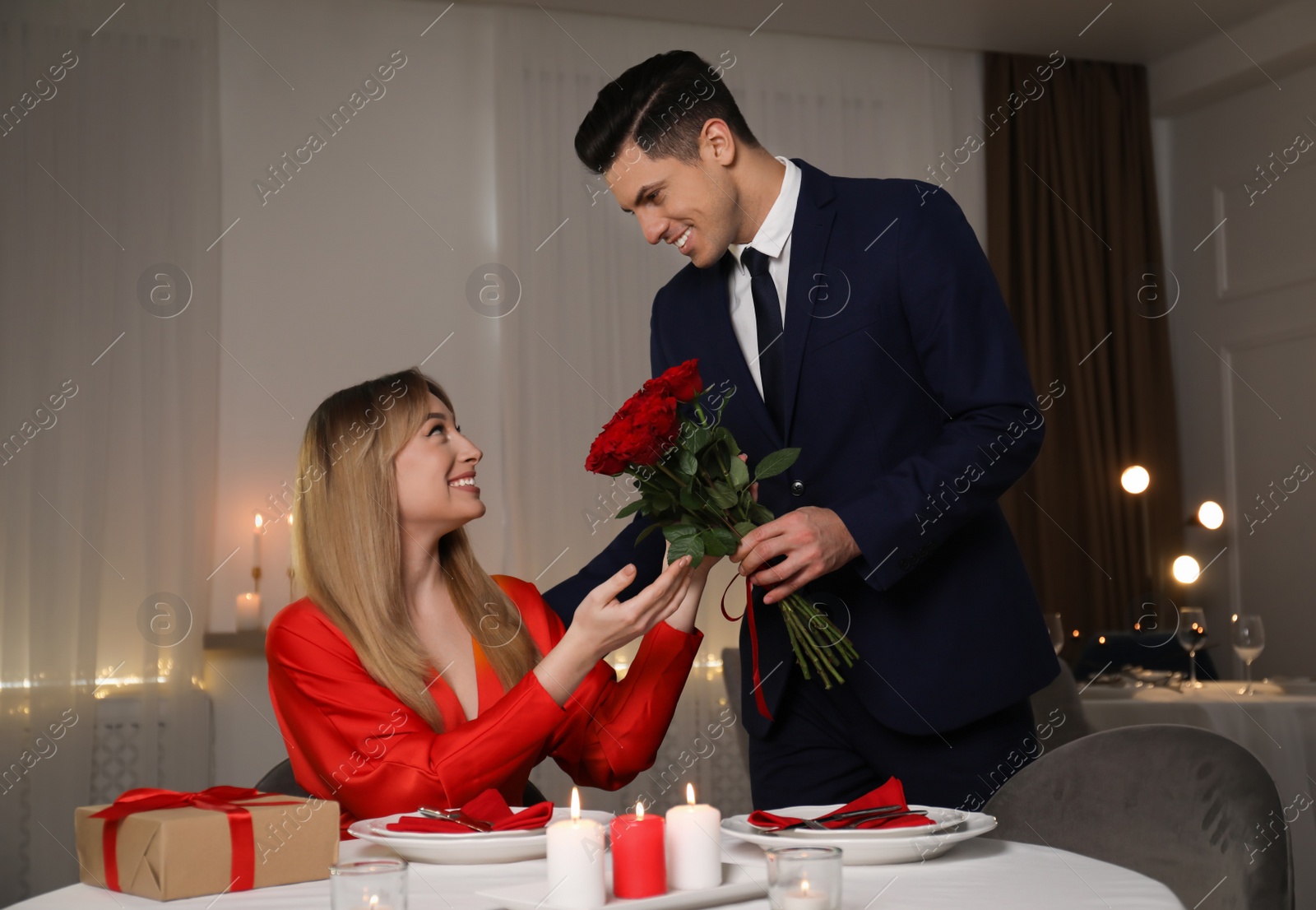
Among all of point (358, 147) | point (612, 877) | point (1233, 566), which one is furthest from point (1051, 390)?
point (612, 877)

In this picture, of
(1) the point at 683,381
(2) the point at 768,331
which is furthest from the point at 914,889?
(2) the point at 768,331

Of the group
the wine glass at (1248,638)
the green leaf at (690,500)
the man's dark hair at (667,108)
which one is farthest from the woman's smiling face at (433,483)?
the wine glass at (1248,638)

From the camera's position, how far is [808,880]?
0.93 metres

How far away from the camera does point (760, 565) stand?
1.79 meters

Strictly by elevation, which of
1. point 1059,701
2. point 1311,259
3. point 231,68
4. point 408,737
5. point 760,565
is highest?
point 231,68

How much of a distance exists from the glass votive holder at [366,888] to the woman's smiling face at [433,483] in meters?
1.21

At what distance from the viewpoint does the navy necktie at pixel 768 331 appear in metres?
1.97

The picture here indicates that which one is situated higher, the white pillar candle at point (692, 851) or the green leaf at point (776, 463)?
the green leaf at point (776, 463)

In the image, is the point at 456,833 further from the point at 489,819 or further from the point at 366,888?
the point at 366,888

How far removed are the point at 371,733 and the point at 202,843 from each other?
22.8 inches

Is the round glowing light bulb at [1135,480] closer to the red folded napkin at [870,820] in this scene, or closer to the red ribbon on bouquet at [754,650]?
the red ribbon on bouquet at [754,650]

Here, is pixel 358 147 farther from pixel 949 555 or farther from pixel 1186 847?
pixel 1186 847

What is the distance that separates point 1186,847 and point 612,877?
84cm

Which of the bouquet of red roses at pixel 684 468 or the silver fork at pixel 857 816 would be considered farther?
the bouquet of red roses at pixel 684 468
